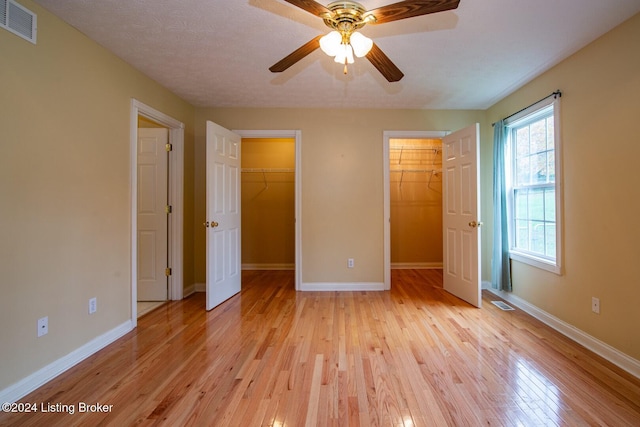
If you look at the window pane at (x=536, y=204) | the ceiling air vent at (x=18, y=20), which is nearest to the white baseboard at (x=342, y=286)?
the window pane at (x=536, y=204)

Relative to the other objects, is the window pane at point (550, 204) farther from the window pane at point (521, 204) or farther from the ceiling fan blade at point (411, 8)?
the ceiling fan blade at point (411, 8)

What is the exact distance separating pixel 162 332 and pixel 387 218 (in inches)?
112

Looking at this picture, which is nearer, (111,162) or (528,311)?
(111,162)

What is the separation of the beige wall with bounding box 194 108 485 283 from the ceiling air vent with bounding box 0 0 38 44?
203cm

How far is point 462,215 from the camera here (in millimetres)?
3385

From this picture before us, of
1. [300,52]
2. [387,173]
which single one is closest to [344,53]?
[300,52]

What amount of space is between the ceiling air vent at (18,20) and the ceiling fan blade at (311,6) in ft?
5.58

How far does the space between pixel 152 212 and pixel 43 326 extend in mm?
1721

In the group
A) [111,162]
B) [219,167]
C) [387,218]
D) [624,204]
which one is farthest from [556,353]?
[111,162]

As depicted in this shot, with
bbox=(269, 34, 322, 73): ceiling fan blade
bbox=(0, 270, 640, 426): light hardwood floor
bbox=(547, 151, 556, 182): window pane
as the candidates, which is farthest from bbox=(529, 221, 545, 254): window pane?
bbox=(269, 34, 322, 73): ceiling fan blade

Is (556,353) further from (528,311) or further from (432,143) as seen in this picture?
(432,143)

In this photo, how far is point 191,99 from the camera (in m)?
3.52

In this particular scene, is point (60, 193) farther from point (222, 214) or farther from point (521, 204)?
point (521, 204)

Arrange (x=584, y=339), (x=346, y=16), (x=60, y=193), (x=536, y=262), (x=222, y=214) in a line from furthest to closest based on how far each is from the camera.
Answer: (x=222, y=214), (x=536, y=262), (x=584, y=339), (x=60, y=193), (x=346, y=16)
